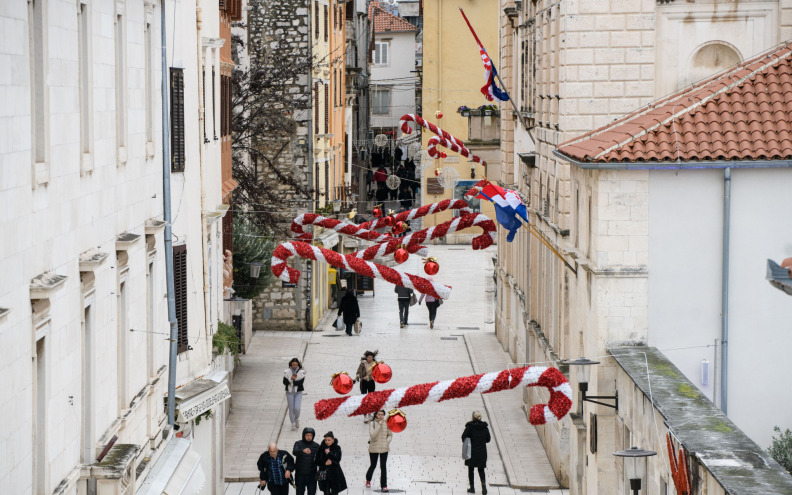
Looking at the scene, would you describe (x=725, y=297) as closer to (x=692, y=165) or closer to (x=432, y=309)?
(x=692, y=165)

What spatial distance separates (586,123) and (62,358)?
39.6ft

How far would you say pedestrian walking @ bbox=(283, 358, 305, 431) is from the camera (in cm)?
2653

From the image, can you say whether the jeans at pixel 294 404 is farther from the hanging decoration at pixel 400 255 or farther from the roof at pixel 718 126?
the roof at pixel 718 126

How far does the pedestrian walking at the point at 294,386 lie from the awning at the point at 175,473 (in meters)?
8.21

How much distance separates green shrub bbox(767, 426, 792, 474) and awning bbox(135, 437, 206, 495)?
686cm

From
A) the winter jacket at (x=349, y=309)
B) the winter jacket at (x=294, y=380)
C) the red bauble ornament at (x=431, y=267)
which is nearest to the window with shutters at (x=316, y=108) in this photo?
the winter jacket at (x=349, y=309)

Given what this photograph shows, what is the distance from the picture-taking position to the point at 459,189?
5775 cm

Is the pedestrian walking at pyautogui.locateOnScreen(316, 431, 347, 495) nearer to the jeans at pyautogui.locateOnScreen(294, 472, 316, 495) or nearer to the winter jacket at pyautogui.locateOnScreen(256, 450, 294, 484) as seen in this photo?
the jeans at pyautogui.locateOnScreen(294, 472, 316, 495)

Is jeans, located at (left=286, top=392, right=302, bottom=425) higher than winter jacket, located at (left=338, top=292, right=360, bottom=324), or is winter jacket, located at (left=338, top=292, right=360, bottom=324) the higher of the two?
winter jacket, located at (left=338, top=292, right=360, bottom=324)

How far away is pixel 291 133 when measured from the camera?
1535 inches

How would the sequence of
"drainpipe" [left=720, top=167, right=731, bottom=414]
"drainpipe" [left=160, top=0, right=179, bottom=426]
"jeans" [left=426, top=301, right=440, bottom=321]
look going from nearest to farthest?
"drainpipe" [left=160, top=0, right=179, bottom=426], "drainpipe" [left=720, top=167, right=731, bottom=414], "jeans" [left=426, top=301, right=440, bottom=321]

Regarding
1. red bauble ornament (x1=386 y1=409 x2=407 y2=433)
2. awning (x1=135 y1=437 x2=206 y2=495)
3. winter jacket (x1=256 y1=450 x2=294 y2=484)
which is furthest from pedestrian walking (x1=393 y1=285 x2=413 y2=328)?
red bauble ornament (x1=386 y1=409 x2=407 y2=433)

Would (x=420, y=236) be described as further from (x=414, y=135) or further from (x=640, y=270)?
(x=414, y=135)

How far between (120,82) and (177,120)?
4430 millimetres
